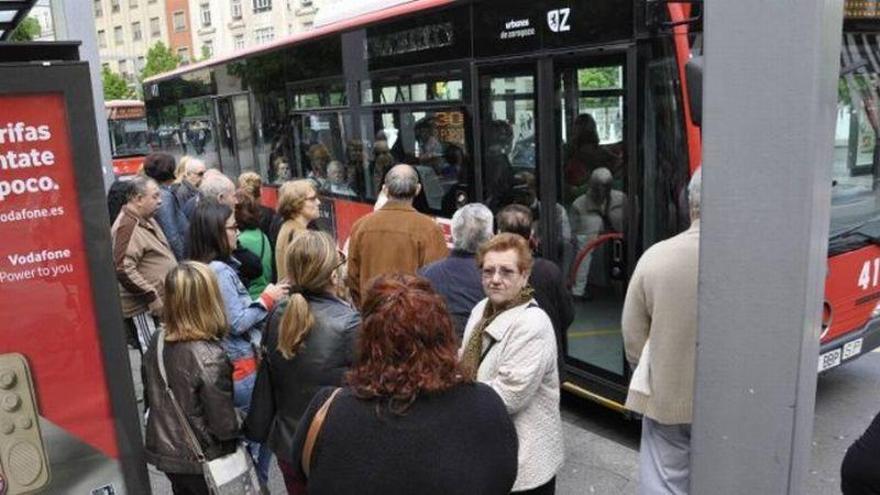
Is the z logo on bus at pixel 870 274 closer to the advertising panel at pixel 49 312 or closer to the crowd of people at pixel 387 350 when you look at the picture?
the crowd of people at pixel 387 350

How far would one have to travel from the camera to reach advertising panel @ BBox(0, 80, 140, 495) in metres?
2.74

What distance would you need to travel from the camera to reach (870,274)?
516cm

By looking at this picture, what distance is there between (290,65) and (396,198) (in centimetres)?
498

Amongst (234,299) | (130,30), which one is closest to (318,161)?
(234,299)

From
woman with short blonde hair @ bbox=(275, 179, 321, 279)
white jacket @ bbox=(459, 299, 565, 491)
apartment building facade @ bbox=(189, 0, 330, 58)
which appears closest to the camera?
white jacket @ bbox=(459, 299, 565, 491)

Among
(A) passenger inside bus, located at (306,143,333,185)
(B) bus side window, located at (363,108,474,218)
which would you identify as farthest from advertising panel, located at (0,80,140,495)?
(A) passenger inside bus, located at (306,143,333,185)

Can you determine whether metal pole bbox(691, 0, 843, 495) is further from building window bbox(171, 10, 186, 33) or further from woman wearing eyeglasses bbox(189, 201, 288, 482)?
building window bbox(171, 10, 186, 33)

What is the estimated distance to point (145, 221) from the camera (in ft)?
16.6

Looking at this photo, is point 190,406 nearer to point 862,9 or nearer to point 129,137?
point 862,9

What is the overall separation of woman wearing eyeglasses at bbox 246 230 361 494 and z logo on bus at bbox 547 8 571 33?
2654mm

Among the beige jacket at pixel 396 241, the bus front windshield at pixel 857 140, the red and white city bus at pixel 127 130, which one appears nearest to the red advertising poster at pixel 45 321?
the beige jacket at pixel 396 241

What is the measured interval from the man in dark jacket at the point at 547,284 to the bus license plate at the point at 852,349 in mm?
2305

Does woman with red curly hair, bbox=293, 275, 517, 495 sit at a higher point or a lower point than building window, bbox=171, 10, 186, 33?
lower

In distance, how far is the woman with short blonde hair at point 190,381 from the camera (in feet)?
10.2
